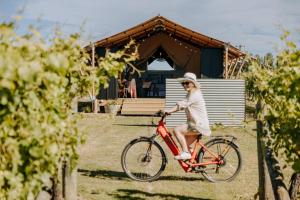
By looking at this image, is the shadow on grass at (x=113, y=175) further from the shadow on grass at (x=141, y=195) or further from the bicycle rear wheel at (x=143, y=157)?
the shadow on grass at (x=141, y=195)

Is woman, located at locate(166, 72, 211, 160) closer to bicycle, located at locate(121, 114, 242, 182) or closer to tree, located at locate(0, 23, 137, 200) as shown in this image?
bicycle, located at locate(121, 114, 242, 182)

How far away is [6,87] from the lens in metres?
2.53

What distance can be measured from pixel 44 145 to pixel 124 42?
848 inches

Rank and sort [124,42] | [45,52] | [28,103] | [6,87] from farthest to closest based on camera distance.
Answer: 1. [124,42]
2. [45,52]
3. [28,103]
4. [6,87]

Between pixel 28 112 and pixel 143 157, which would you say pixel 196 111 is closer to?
pixel 143 157

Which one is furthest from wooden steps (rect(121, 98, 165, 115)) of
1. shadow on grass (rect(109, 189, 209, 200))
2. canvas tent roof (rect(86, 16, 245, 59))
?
shadow on grass (rect(109, 189, 209, 200))

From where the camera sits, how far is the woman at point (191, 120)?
748 centimetres

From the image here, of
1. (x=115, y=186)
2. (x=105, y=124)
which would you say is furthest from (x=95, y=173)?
(x=105, y=124)

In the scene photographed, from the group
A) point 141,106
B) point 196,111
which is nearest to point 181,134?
point 196,111

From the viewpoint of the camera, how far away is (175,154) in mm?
7684

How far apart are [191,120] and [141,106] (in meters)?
15.3

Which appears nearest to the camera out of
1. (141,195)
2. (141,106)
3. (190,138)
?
(141,195)

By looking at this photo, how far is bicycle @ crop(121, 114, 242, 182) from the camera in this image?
7586 millimetres

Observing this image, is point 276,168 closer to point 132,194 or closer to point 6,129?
point 132,194
